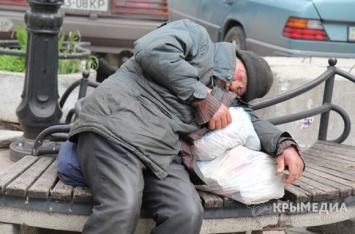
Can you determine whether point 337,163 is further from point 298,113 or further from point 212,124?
point 212,124

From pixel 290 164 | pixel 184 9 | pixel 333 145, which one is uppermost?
pixel 290 164

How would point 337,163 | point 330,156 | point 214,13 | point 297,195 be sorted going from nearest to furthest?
1. point 297,195
2. point 337,163
3. point 330,156
4. point 214,13

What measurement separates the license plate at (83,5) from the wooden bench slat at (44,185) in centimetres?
409

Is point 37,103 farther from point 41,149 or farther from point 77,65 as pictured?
point 77,65

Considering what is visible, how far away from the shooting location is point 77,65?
666 centimetres

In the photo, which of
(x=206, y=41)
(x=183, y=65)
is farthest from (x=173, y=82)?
(x=206, y=41)

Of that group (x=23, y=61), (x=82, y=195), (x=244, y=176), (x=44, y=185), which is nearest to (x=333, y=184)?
(x=244, y=176)

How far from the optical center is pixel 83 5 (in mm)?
7762

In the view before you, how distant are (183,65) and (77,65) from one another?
10.6 ft

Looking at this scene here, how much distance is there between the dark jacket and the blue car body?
4019 millimetres

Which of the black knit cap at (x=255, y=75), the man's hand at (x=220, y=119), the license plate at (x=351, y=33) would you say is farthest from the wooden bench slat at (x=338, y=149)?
the license plate at (x=351, y=33)

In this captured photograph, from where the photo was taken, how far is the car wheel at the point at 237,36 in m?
8.57

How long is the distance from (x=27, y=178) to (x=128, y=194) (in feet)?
2.01

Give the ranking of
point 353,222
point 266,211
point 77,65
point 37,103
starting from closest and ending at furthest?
point 266,211 < point 353,222 < point 37,103 < point 77,65
